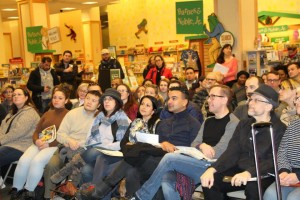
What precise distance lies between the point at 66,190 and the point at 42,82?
3868mm

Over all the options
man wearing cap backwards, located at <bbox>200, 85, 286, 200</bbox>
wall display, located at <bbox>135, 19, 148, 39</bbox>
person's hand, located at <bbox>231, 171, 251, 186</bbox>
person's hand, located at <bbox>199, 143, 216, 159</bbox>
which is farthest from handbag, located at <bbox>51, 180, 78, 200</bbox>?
wall display, located at <bbox>135, 19, 148, 39</bbox>

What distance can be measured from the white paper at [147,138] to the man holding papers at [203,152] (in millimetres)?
382

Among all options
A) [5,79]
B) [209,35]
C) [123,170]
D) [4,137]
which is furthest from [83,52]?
[123,170]

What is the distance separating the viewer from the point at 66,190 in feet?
16.1

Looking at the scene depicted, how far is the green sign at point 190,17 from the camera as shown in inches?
294

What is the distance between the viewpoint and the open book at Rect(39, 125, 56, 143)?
17.3 feet

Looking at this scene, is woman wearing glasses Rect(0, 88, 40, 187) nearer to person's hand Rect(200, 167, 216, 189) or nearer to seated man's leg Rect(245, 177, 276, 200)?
person's hand Rect(200, 167, 216, 189)

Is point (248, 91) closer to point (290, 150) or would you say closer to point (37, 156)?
point (290, 150)

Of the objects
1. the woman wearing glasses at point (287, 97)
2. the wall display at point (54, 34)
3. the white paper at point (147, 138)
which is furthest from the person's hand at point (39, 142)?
the wall display at point (54, 34)

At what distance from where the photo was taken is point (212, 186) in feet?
11.6

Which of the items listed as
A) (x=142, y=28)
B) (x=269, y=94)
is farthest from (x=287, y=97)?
(x=142, y=28)

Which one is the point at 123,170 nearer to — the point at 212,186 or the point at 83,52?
the point at 212,186

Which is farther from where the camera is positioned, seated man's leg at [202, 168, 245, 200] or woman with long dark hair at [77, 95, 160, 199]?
woman with long dark hair at [77, 95, 160, 199]

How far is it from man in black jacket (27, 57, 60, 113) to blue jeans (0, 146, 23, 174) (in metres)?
2.81
